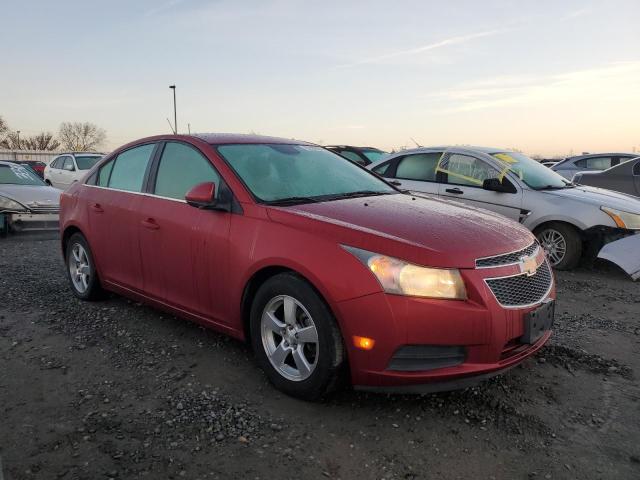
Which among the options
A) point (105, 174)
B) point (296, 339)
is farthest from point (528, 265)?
point (105, 174)

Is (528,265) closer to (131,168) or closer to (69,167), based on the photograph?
(131,168)

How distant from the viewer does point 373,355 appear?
2674 millimetres

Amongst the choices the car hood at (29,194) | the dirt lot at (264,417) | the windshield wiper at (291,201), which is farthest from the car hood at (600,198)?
the car hood at (29,194)

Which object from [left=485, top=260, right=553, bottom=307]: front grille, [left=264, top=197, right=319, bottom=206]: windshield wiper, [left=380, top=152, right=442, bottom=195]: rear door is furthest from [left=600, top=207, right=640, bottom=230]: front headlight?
[left=264, top=197, right=319, bottom=206]: windshield wiper

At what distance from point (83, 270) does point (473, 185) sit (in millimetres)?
4977

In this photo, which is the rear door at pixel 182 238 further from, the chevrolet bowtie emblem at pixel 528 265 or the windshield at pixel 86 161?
the windshield at pixel 86 161

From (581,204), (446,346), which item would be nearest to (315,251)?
(446,346)

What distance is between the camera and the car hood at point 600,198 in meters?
6.30

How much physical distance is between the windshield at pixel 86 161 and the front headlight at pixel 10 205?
787cm

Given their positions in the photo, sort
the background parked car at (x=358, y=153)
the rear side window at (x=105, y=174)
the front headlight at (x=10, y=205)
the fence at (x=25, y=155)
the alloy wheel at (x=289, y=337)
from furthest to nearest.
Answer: the fence at (x=25, y=155) → the background parked car at (x=358, y=153) → the front headlight at (x=10, y=205) → the rear side window at (x=105, y=174) → the alloy wheel at (x=289, y=337)

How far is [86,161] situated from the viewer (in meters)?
16.5

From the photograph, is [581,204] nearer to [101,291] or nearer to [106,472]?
[101,291]

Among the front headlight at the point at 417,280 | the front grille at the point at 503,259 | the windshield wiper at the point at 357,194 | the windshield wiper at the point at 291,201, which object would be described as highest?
the windshield wiper at the point at 357,194

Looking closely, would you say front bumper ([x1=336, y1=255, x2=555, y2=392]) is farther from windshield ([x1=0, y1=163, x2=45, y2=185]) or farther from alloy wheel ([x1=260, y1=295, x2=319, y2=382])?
windshield ([x1=0, y1=163, x2=45, y2=185])
